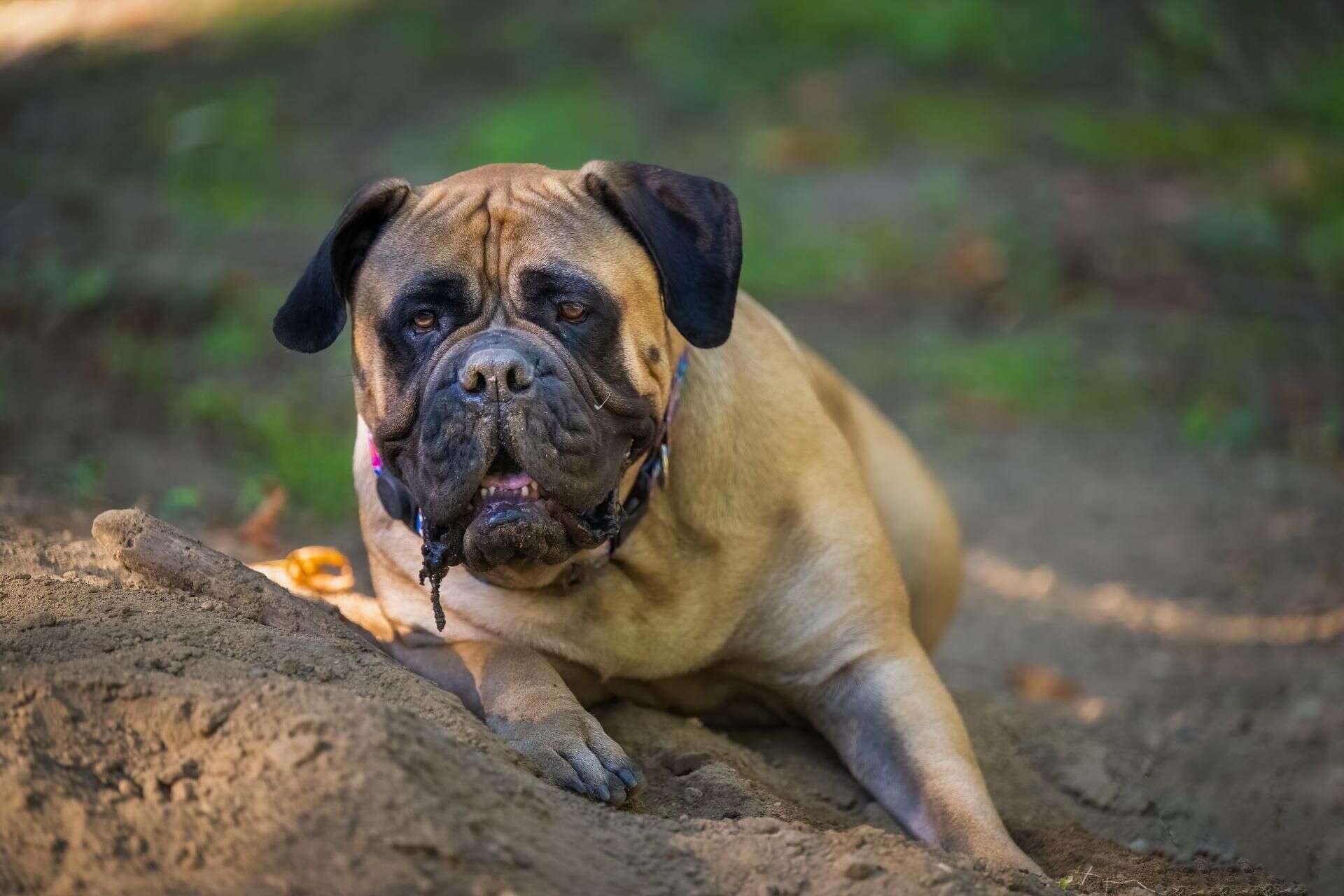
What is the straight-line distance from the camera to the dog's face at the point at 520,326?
303 centimetres

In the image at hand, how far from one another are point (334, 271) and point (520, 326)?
0.50 m

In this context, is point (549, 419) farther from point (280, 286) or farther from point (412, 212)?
point (280, 286)

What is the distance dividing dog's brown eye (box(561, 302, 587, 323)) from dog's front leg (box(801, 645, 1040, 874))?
3.87 feet

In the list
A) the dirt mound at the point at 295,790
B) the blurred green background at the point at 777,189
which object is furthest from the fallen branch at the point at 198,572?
the blurred green background at the point at 777,189

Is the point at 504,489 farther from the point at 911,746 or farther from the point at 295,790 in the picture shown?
the point at 911,746

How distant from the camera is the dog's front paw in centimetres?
295

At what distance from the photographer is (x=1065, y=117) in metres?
10.6

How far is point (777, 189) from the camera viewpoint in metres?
9.91

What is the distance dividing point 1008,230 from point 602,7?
4433mm

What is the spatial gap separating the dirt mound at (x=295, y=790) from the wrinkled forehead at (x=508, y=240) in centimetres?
85

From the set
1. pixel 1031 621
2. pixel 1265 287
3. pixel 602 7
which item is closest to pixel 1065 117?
pixel 1265 287

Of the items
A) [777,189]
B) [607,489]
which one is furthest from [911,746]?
[777,189]

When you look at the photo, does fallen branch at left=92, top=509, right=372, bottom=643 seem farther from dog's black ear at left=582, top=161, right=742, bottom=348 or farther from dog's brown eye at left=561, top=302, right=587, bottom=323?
dog's black ear at left=582, top=161, right=742, bottom=348

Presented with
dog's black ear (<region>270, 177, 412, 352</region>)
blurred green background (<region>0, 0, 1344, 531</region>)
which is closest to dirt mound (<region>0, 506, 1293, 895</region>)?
dog's black ear (<region>270, 177, 412, 352</region>)
